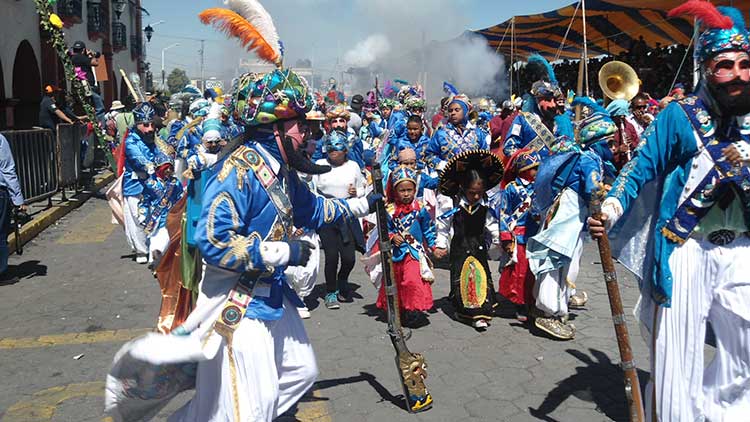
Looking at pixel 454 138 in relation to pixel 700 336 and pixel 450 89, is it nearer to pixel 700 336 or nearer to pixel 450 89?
pixel 450 89

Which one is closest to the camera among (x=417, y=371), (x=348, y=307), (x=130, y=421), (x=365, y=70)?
(x=130, y=421)

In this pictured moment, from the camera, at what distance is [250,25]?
3.57 m

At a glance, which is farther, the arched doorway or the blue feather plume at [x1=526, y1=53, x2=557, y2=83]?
the arched doorway

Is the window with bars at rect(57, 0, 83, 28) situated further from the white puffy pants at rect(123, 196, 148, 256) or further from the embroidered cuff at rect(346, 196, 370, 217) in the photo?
the embroidered cuff at rect(346, 196, 370, 217)

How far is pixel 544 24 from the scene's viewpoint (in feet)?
60.6

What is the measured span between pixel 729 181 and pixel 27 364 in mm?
5117

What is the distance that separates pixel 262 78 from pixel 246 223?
76 cm

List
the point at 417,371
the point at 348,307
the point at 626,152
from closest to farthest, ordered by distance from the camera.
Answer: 1. the point at 417,371
2. the point at 348,307
3. the point at 626,152

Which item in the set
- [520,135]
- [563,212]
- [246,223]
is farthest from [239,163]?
[520,135]

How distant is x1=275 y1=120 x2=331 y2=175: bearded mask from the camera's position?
3410 mm

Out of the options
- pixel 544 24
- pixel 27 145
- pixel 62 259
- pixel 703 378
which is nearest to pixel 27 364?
pixel 62 259

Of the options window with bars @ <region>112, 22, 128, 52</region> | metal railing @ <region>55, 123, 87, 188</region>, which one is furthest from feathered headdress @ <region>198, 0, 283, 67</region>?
window with bars @ <region>112, 22, 128, 52</region>

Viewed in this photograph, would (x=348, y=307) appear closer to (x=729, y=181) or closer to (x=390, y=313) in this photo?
(x=390, y=313)

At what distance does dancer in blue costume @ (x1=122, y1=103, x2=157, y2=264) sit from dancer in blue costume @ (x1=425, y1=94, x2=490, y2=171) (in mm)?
3658
